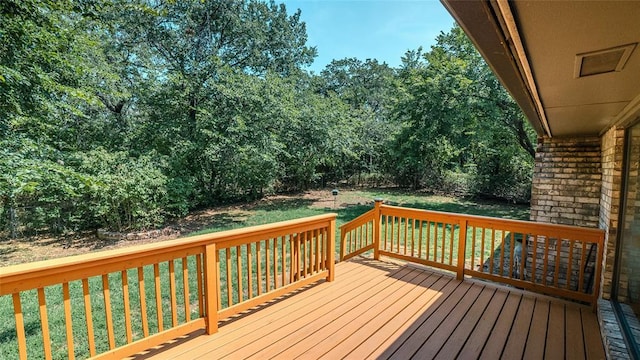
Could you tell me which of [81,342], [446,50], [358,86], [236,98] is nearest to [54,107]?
[236,98]

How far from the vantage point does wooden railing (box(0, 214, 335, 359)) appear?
174cm

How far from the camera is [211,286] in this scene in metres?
2.50

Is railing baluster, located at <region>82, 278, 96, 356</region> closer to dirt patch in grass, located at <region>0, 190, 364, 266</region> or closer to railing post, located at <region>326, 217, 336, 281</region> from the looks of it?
railing post, located at <region>326, 217, 336, 281</region>

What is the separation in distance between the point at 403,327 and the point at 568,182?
12.2 ft

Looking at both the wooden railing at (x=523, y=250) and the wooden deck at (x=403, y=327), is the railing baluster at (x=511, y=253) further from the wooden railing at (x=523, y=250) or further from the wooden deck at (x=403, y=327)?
the wooden deck at (x=403, y=327)

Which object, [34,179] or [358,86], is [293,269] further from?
[358,86]

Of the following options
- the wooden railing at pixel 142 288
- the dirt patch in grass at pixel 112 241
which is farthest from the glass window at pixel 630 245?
the dirt patch in grass at pixel 112 241

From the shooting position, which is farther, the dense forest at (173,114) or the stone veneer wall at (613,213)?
the dense forest at (173,114)

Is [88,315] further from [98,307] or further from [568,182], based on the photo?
[568,182]

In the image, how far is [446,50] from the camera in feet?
33.6

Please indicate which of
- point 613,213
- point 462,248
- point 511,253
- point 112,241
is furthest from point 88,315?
point 112,241

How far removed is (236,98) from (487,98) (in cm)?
729

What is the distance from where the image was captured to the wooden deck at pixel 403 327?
2307 millimetres

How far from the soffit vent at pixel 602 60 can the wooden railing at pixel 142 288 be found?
2.60 metres
